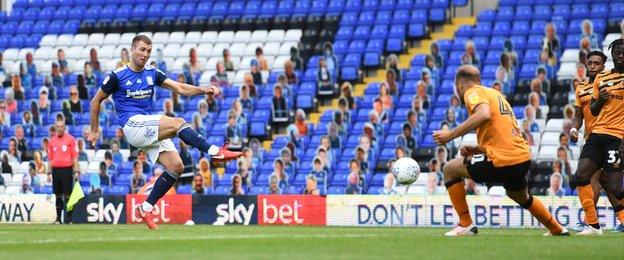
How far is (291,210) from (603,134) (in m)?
8.29

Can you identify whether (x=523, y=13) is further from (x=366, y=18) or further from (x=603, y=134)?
(x=603, y=134)

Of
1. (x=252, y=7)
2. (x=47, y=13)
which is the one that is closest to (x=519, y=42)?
(x=252, y=7)

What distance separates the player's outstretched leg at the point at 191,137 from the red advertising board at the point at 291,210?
7.08m

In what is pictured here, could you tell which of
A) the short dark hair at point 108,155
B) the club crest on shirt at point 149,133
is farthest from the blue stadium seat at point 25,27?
the club crest on shirt at point 149,133

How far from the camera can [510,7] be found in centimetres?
2981

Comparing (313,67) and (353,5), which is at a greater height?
(353,5)

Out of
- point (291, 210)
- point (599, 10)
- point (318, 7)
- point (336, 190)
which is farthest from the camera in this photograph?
point (318, 7)

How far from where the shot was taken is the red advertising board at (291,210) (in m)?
22.6

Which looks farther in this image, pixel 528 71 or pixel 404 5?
pixel 404 5

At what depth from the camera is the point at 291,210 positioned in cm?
2284

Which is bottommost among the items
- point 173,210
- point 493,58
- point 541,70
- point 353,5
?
point 173,210

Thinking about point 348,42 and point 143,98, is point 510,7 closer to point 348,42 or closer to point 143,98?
point 348,42

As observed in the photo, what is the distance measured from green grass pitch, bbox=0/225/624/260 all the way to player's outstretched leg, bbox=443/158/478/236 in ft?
1.08

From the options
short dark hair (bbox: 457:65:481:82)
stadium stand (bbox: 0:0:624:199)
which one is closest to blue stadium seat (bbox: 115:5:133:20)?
stadium stand (bbox: 0:0:624:199)
